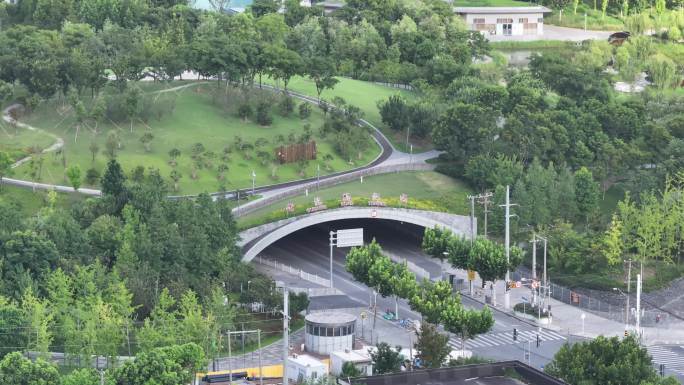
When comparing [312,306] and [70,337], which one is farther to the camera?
[312,306]

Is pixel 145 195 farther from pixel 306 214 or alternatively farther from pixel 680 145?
pixel 680 145

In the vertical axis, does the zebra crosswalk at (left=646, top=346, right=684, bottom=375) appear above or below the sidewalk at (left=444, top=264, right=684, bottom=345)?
below

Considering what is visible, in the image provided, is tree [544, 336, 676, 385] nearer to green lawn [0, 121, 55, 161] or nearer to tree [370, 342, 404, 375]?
tree [370, 342, 404, 375]

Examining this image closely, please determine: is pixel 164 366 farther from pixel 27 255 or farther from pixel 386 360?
pixel 27 255

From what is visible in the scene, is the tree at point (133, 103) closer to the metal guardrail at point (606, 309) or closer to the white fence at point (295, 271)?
the white fence at point (295, 271)


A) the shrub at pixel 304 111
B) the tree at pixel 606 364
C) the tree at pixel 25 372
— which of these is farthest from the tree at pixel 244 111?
the tree at pixel 606 364

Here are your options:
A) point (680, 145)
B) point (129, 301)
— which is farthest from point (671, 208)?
point (129, 301)

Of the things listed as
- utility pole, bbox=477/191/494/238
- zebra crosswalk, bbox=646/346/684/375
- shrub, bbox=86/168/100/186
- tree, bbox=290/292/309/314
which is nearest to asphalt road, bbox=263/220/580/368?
tree, bbox=290/292/309/314
